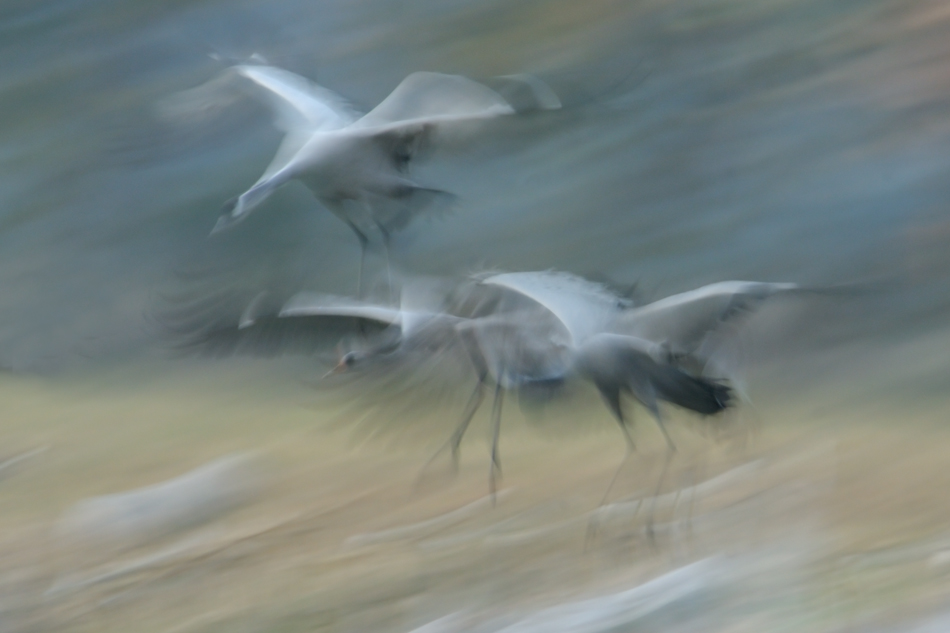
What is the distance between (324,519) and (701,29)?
563 mm

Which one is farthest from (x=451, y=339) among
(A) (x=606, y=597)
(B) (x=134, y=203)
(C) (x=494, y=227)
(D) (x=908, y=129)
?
(D) (x=908, y=129)

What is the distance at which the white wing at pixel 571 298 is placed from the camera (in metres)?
0.79

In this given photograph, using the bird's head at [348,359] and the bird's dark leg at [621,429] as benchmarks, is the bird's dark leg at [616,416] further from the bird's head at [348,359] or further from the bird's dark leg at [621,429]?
the bird's head at [348,359]

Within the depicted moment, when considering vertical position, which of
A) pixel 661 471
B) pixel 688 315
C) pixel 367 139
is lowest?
pixel 661 471

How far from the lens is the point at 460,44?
911 millimetres

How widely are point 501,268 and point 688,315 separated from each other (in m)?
0.17

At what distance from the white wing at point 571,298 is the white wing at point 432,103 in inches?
5.7

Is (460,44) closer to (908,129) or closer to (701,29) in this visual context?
(701,29)

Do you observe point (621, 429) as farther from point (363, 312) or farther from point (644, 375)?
point (363, 312)

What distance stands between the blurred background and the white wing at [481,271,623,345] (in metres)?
0.02

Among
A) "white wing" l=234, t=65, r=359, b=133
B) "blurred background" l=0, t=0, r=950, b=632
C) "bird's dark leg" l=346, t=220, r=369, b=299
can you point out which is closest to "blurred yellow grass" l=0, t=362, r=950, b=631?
"blurred background" l=0, t=0, r=950, b=632

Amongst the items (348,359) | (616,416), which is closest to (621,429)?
(616,416)

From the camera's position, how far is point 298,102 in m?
0.88

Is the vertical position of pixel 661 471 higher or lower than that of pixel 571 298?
lower
